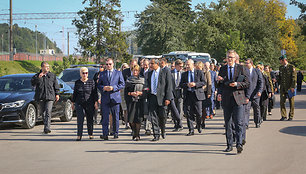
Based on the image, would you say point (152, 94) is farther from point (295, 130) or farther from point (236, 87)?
point (295, 130)

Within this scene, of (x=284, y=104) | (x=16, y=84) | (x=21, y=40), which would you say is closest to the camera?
(x=16, y=84)

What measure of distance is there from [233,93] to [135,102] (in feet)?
9.84

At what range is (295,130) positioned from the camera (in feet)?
41.9

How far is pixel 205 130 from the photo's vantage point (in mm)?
13148

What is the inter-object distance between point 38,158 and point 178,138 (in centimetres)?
377

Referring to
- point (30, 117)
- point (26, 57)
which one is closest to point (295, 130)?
point (30, 117)

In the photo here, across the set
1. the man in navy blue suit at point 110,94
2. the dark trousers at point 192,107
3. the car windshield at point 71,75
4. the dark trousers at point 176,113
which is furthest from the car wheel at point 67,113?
the dark trousers at point 192,107

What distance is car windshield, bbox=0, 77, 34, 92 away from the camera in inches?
572

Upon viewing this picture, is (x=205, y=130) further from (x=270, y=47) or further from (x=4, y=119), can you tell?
(x=270, y=47)

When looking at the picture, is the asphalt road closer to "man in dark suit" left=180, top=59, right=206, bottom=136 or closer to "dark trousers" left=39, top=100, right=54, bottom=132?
"dark trousers" left=39, top=100, right=54, bottom=132

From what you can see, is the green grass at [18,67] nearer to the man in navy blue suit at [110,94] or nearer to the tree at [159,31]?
the tree at [159,31]

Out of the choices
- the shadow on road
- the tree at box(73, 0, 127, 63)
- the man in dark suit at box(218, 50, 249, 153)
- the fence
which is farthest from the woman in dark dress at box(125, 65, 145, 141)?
the fence

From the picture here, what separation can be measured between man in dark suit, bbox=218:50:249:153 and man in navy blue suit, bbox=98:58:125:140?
3133 mm

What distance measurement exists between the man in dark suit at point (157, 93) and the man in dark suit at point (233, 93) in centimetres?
214
